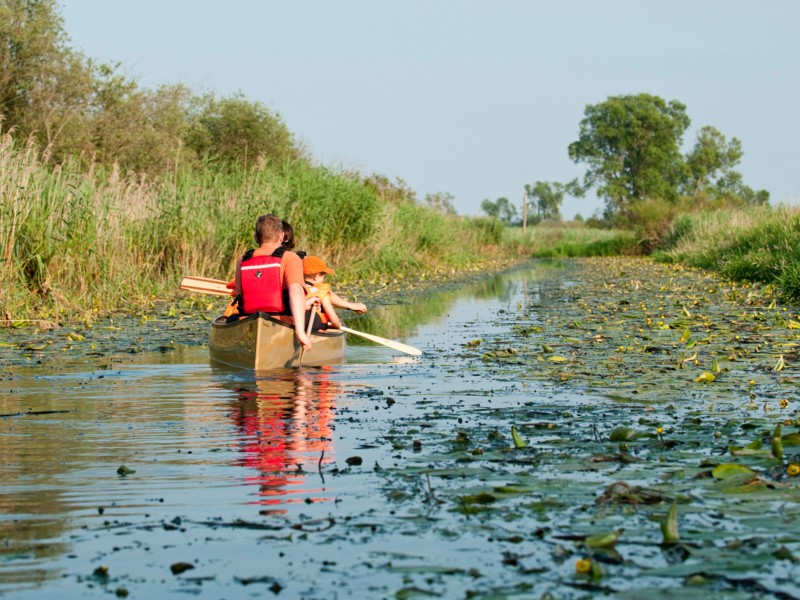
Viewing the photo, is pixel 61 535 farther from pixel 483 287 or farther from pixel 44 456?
pixel 483 287

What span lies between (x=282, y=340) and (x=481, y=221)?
129 feet

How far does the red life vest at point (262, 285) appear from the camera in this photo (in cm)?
1039

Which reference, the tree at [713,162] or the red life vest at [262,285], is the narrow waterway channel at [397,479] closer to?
the red life vest at [262,285]

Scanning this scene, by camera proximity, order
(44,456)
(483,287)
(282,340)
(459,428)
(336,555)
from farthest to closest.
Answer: (483,287) → (282,340) → (459,428) → (44,456) → (336,555)

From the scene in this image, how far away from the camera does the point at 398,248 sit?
94.1ft

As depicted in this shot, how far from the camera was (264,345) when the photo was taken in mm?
10352

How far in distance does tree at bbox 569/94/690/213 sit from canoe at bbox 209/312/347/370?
77.5 meters

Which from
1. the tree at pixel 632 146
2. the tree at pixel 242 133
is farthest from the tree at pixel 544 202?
the tree at pixel 242 133

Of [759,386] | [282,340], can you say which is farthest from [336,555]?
[282,340]

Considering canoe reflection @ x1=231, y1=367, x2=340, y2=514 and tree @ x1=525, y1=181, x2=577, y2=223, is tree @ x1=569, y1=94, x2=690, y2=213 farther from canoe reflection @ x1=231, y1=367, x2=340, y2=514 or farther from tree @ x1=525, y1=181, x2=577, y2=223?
canoe reflection @ x1=231, y1=367, x2=340, y2=514

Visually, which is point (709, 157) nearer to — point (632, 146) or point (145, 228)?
point (632, 146)

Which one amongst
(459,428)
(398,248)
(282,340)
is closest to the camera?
(459,428)

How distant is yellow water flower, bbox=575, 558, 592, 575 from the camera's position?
12.7 ft

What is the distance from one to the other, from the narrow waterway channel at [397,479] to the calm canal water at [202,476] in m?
0.02
